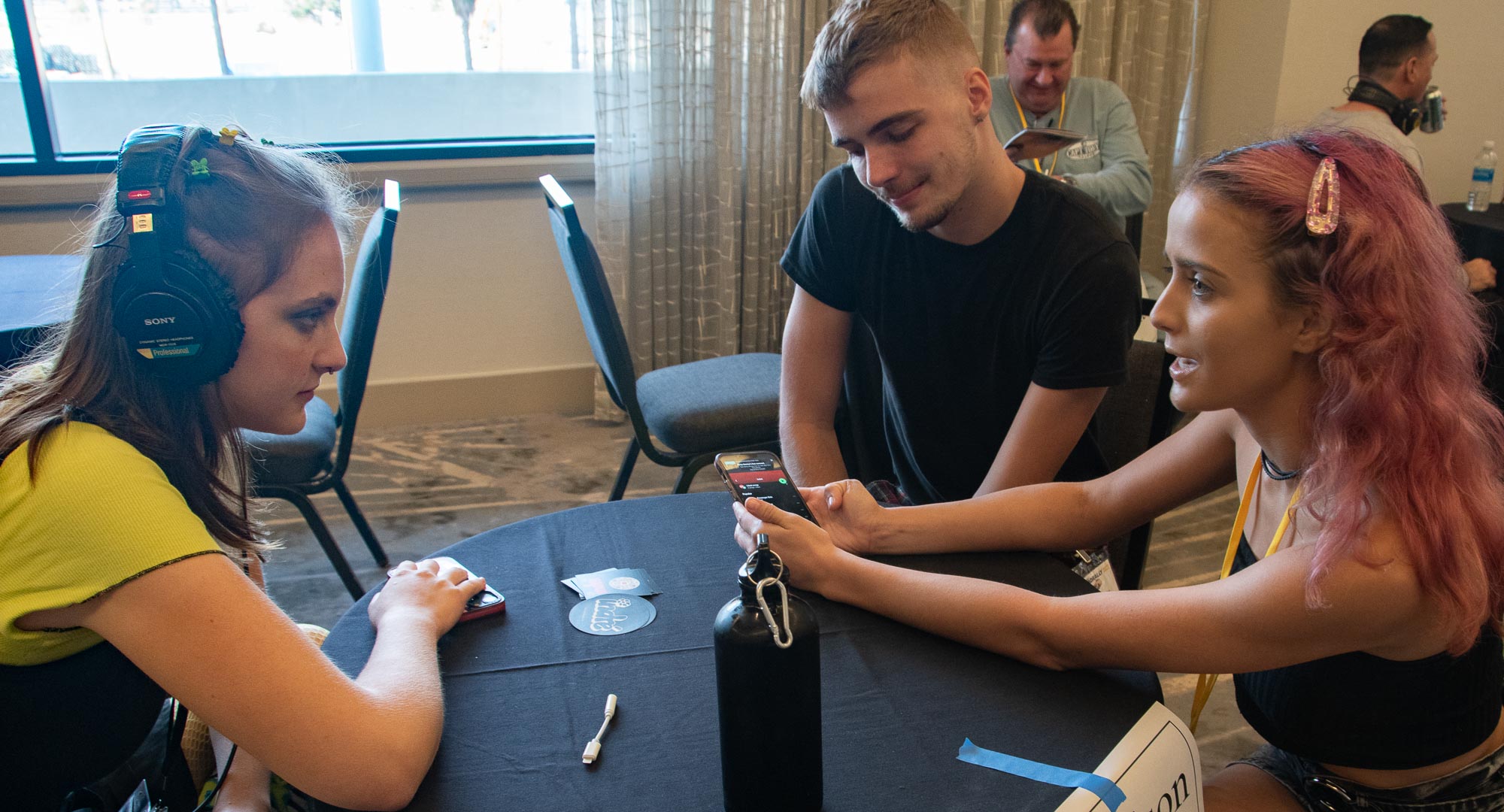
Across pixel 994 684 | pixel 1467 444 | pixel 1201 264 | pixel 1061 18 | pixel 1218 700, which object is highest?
pixel 1061 18

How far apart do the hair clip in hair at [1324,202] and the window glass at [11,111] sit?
368cm

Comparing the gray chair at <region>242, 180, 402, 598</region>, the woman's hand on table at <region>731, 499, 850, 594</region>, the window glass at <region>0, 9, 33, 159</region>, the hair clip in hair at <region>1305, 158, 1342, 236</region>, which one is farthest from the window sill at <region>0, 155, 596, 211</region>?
the hair clip in hair at <region>1305, 158, 1342, 236</region>

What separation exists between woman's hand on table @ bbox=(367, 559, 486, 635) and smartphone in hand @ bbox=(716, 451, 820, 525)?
325mm

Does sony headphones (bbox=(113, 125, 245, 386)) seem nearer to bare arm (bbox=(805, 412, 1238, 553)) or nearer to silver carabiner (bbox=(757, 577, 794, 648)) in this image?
silver carabiner (bbox=(757, 577, 794, 648))

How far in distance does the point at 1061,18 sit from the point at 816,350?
5.77 ft

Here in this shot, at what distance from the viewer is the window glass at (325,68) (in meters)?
3.33

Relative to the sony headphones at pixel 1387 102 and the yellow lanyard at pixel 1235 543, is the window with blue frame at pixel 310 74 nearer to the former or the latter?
the sony headphones at pixel 1387 102

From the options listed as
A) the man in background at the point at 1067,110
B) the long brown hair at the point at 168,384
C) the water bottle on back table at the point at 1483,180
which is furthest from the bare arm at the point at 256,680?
the water bottle on back table at the point at 1483,180

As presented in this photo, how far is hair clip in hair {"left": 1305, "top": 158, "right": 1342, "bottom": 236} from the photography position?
101 cm

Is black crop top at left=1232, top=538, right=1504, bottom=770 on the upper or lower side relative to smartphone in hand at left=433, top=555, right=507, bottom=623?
lower

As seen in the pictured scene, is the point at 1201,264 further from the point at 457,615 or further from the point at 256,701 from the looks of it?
the point at 256,701

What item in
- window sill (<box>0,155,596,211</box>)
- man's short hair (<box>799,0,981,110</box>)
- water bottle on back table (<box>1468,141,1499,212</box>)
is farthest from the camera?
water bottle on back table (<box>1468,141,1499,212</box>)

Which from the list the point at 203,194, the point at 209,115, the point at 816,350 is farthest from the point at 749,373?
the point at 209,115

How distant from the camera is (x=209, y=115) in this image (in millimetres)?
3434
